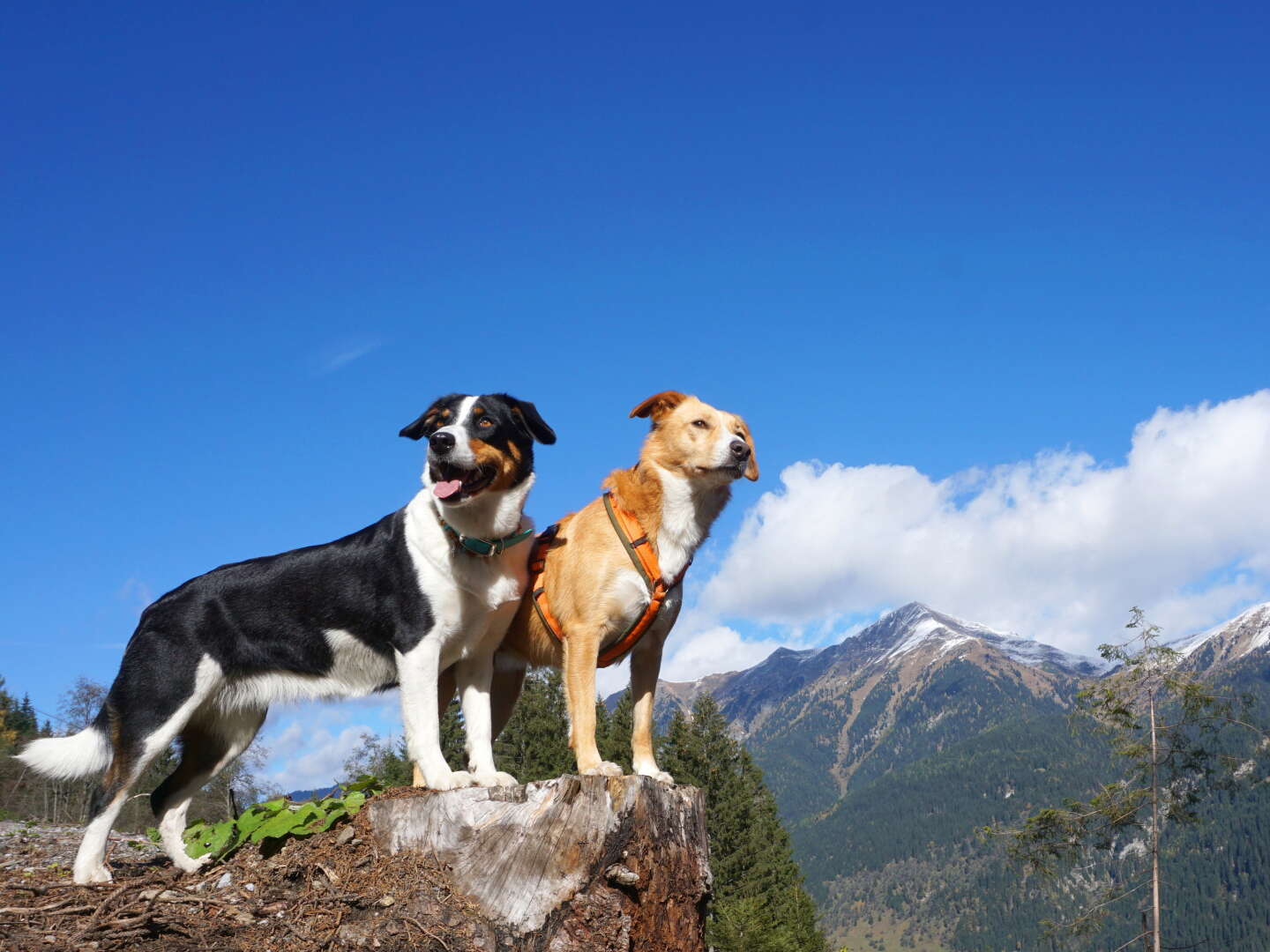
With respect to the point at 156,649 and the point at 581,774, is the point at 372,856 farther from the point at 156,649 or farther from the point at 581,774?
the point at 156,649

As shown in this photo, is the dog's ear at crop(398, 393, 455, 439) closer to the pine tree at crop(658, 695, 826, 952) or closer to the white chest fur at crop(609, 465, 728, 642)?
the white chest fur at crop(609, 465, 728, 642)

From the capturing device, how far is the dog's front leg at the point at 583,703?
7.06 metres

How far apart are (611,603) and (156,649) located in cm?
347

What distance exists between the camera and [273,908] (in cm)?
689

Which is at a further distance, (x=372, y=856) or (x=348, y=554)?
(x=348, y=554)

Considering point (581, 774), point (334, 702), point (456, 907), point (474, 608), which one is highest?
point (474, 608)

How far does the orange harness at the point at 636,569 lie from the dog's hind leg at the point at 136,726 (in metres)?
2.49

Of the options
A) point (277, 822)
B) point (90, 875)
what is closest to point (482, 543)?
point (277, 822)

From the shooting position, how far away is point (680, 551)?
7.80 meters

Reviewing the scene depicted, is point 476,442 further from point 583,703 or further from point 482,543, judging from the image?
point 583,703

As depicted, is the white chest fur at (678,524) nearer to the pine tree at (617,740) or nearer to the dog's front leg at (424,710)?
the dog's front leg at (424,710)

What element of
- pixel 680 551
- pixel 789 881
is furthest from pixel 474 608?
pixel 789 881

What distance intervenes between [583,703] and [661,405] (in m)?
2.47

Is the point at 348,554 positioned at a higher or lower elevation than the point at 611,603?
higher
